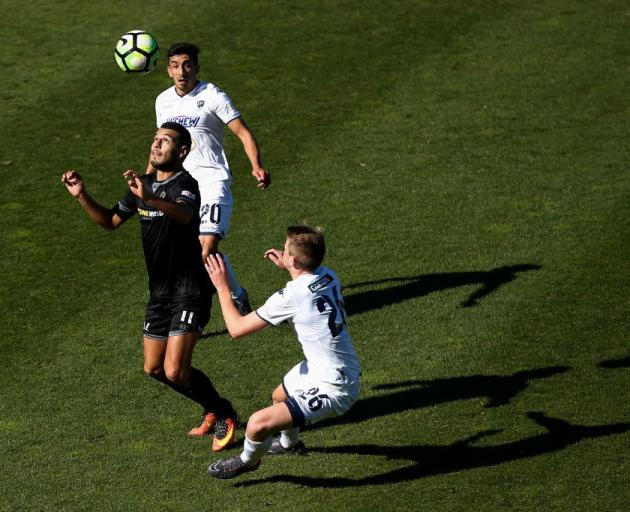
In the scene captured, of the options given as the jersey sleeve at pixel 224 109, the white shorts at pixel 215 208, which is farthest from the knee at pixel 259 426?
the jersey sleeve at pixel 224 109

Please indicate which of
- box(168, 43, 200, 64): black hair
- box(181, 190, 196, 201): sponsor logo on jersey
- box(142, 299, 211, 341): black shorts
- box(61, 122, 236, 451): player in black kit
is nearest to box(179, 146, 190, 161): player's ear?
box(61, 122, 236, 451): player in black kit

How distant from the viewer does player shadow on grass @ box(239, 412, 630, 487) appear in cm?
861

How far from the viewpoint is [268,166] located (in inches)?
588

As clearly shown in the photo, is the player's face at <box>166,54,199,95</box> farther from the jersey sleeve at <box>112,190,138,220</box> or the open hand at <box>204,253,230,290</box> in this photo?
the open hand at <box>204,253,230,290</box>

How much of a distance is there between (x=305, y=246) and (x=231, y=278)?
3.26 m

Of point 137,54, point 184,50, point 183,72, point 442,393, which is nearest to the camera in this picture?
point 442,393

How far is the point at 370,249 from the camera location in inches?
509

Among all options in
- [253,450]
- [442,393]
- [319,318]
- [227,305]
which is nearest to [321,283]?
[319,318]

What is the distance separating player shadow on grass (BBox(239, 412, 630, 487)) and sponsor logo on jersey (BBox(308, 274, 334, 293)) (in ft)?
5.36

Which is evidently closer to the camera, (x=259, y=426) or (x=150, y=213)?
(x=259, y=426)

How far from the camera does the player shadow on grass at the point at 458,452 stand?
28.2 ft

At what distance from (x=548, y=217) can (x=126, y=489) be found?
6867 mm

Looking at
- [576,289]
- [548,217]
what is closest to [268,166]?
[548,217]

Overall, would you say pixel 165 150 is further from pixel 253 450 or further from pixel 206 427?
pixel 253 450
